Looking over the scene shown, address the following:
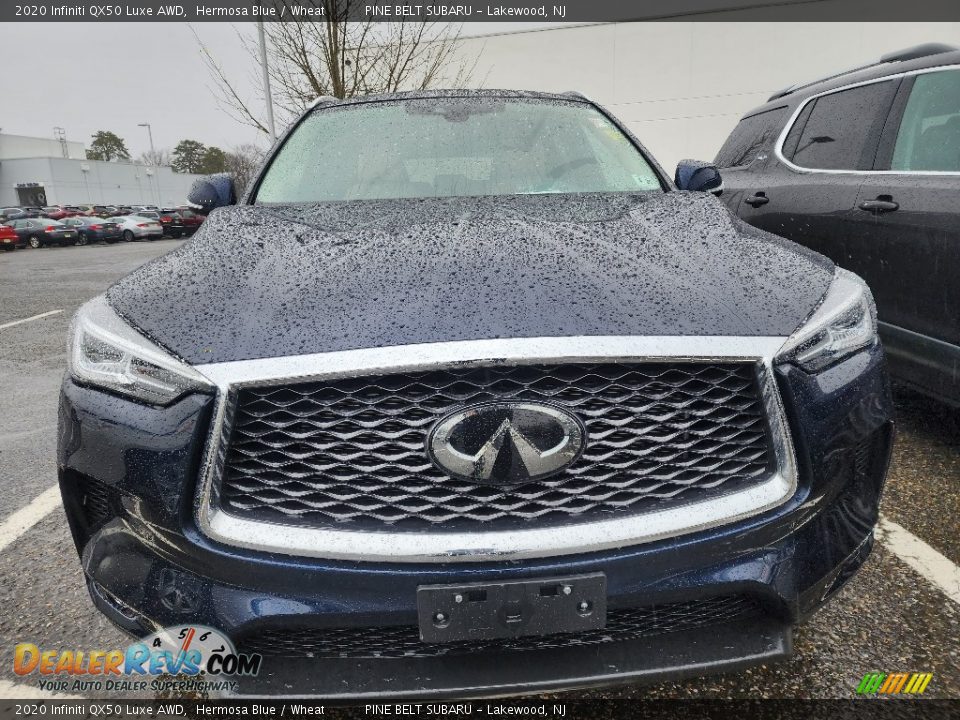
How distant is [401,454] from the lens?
122 centimetres

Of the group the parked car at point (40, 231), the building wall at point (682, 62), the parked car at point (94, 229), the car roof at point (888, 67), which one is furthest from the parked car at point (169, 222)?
the car roof at point (888, 67)

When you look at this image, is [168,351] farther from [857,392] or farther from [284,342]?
[857,392]

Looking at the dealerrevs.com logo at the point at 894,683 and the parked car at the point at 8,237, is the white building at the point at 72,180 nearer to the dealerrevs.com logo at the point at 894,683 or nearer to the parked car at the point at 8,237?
the parked car at the point at 8,237

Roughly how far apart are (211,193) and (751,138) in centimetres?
367

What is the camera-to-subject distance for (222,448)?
1.21m

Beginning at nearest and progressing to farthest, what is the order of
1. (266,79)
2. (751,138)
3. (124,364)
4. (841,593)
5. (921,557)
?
(124,364), (841,593), (921,557), (751,138), (266,79)

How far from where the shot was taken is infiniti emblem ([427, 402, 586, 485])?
1.20 metres

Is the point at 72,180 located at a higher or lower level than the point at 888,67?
lower

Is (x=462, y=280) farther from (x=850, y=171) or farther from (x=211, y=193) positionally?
(x=850, y=171)

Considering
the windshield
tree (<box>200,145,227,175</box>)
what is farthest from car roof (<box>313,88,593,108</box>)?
tree (<box>200,145,227,175</box>)

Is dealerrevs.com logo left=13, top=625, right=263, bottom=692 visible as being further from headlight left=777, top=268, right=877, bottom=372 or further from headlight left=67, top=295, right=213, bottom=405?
headlight left=777, top=268, right=877, bottom=372

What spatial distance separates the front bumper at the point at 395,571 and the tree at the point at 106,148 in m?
97.3

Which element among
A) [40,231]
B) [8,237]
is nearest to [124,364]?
[8,237]

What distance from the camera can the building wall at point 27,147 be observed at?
7069 centimetres
